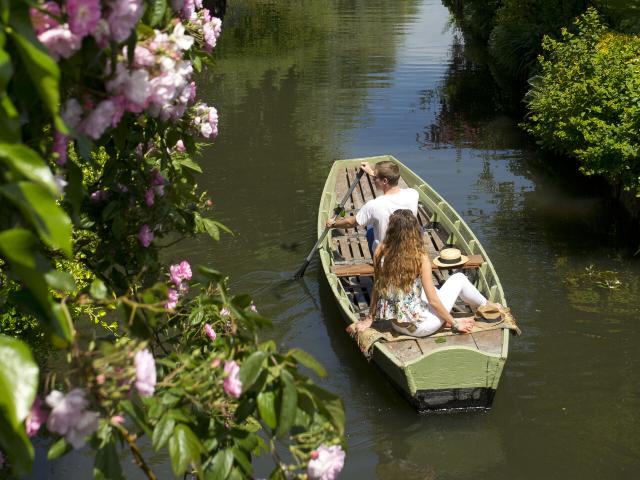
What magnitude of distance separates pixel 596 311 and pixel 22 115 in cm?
876

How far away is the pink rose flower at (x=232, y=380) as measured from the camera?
2451 mm

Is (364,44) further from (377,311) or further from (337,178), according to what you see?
(377,311)

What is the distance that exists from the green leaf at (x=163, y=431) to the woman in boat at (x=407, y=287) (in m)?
5.05

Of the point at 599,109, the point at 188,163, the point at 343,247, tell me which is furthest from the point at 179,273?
the point at 599,109

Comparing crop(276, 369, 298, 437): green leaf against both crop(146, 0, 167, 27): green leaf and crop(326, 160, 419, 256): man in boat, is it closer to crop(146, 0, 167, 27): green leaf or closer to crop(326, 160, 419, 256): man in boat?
crop(146, 0, 167, 27): green leaf

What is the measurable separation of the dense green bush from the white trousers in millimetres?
3762

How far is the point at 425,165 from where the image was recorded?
16469 mm

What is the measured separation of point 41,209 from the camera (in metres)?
1.69

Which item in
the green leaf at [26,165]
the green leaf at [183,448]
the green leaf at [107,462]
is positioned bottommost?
the green leaf at [107,462]

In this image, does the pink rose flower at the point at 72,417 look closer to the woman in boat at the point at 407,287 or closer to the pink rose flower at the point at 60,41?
the pink rose flower at the point at 60,41

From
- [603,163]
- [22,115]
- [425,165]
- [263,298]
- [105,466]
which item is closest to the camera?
[22,115]

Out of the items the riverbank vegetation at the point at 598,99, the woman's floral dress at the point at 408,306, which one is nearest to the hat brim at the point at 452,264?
the woman's floral dress at the point at 408,306

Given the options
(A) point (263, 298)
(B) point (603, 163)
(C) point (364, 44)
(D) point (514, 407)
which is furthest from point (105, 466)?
(C) point (364, 44)

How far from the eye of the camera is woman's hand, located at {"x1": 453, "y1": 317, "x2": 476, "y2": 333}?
304 inches
